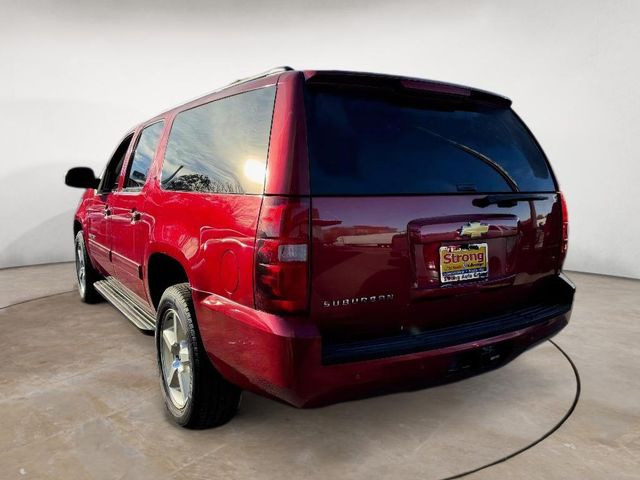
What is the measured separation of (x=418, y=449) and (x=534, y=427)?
2.38ft

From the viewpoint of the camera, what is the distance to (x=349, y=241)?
73.3 inches

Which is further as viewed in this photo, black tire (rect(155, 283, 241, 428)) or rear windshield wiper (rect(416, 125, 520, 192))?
black tire (rect(155, 283, 241, 428))

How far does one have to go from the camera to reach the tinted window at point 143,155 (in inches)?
126

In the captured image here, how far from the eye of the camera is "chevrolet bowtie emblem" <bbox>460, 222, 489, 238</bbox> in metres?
2.12

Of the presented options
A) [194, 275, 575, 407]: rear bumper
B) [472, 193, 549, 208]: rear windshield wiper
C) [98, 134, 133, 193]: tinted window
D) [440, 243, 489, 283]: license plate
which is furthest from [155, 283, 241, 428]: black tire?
[98, 134, 133, 193]: tinted window

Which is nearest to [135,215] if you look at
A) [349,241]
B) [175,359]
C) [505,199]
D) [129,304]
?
[129,304]

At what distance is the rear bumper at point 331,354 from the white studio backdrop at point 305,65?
5500mm

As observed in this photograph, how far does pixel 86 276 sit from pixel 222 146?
12.0 ft

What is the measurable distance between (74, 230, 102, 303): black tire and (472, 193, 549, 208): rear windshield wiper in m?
4.33

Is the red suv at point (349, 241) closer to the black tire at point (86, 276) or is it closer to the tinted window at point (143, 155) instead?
the tinted window at point (143, 155)

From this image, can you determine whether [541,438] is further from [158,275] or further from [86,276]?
[86,276]

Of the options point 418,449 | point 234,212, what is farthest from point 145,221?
point 418,449

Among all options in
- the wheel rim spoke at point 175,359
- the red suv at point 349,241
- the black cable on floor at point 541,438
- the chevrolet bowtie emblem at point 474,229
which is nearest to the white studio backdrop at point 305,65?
the black cable on floor at point 541,438

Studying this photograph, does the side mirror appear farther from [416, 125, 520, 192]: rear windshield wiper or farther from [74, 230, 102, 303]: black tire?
[416, 125, 520, 192]: rear windshield wiper
